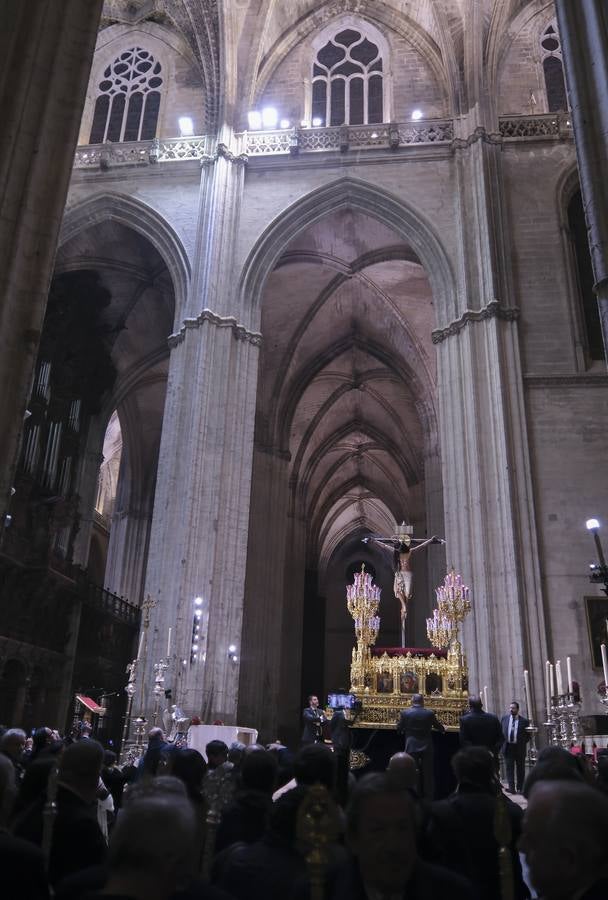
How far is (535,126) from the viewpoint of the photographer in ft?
59.2

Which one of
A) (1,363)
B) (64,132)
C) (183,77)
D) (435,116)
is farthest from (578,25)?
(183,77)

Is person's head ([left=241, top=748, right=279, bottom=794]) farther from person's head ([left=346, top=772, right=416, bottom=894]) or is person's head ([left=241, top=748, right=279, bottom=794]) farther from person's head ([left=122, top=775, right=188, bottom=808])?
person's head ([left=346, top=772, right=416, bottom=894])

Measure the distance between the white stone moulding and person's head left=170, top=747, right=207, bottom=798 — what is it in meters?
17.5

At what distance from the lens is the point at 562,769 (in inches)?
104

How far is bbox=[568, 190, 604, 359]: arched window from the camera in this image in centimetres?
1614

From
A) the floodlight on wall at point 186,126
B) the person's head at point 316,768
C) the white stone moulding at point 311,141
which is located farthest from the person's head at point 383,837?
the floodlight on wall at point 186,126

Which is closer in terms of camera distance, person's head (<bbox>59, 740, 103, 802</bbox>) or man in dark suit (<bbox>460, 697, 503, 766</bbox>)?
person's head (<bbox>59, 740, 103, 802</bbox>)

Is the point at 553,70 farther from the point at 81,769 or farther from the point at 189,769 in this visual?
the point at 81,769

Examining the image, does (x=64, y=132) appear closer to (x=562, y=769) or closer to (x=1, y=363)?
(x=1, y=363)

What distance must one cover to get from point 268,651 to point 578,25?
17.9 metres

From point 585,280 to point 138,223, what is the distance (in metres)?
10.8

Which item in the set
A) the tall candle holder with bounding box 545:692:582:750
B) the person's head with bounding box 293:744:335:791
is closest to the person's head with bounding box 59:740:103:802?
the person's head with bounding box 293:744:335:791

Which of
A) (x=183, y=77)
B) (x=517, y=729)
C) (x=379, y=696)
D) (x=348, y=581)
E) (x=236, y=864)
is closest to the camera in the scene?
(x=236, y=864)

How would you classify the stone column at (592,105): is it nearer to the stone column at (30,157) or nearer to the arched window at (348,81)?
the stone column at (30,157)
